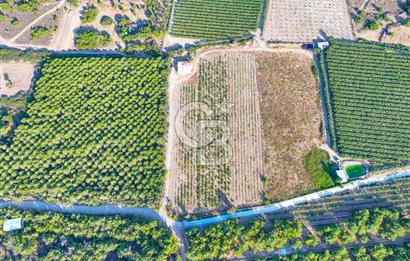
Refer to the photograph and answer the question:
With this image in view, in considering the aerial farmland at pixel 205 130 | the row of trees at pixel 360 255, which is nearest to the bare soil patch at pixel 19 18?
the aerial farmland at pixel 205 130

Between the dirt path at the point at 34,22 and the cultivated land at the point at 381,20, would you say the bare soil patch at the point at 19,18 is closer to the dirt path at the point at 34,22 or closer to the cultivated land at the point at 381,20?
the dirt path at the point at 34,22

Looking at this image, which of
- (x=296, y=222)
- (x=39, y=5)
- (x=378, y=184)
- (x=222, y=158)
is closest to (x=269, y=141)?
(x=222, y=158)

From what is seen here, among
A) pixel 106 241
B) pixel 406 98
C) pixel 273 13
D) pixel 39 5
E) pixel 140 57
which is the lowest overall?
pixel 106 241

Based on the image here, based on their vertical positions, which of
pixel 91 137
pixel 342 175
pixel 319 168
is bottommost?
pixel 342 175

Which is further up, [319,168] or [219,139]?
[219,139]

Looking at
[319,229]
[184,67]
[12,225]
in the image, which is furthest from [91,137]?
[319,229]

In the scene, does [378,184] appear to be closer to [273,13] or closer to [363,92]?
[363,92]

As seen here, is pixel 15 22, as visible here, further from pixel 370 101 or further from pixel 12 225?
pixel 370 101
